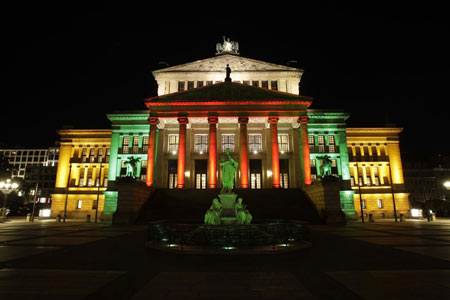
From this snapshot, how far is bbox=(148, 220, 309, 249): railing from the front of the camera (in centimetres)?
1052

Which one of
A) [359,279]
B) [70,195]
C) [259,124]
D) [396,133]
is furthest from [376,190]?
[70,195]

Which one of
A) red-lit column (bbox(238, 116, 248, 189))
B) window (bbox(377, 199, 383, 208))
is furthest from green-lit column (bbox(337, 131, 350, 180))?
red-lit column (bbox(238, 116, 248, 189))

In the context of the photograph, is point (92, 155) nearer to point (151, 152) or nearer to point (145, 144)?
point (145, 144)

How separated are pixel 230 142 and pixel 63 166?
94.8ft

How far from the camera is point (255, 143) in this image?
136 ft

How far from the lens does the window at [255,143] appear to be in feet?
135

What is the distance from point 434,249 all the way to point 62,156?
50.6 m

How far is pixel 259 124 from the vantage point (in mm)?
41688

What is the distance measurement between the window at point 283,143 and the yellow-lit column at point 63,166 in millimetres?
35667

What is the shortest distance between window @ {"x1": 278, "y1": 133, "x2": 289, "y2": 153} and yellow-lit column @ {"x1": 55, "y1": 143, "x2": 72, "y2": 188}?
35667 millimetres

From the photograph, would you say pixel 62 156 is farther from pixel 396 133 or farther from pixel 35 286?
pixel 396 133

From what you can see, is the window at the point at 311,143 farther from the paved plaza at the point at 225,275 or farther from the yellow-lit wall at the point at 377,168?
the paved plaza at the point at 225,275

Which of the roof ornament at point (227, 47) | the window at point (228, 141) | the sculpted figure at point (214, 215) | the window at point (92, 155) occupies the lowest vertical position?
the sculpted figure at point (214, 215)

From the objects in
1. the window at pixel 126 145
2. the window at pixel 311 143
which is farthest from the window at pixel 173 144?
the window at pixel 311 143
